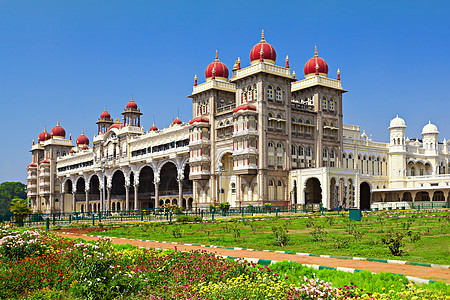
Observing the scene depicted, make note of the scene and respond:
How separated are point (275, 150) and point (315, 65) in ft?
51.6

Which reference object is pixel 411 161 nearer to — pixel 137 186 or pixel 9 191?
pixel 137 186

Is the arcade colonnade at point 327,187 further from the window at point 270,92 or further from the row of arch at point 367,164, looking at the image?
the window at point 270,92

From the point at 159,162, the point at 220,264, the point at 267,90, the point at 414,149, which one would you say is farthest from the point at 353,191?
the point at 220,264

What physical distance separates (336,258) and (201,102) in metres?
54.4

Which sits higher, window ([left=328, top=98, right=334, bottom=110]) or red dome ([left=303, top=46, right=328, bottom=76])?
red dome ([left=303, top=46, right=328, bottom=76])

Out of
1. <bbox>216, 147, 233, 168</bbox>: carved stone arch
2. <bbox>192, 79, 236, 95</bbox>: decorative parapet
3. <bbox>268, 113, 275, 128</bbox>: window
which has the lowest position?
<bbox>216, 147, 233, 168</bbox>: carved stone arch

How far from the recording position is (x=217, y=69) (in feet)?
222

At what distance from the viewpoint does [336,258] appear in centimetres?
1432

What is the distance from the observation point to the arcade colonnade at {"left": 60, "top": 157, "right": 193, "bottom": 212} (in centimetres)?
7556

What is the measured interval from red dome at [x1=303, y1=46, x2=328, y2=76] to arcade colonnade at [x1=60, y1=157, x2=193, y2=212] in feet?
74.9

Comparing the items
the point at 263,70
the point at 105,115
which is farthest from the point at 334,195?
the point at 105,115

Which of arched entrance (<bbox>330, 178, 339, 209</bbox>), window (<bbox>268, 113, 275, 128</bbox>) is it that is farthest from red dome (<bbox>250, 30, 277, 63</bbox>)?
arched entrance (<bbox>330, 178, 339, 209</bbox>)

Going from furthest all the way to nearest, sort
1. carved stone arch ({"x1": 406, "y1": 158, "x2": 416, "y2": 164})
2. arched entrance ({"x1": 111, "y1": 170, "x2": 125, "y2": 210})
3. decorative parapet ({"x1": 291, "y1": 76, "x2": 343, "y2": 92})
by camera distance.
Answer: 1. arched entrance ({"x1": 111, "y1": 170, "x2": 125, "y2": 210})
2. carved stone arch ({"x1": 406, "y1": 158, "x2": 416, "y2": 164})
3. decorative parapet ({"x1": 291, "y1": 76, "x2": 343, "y2": 92})

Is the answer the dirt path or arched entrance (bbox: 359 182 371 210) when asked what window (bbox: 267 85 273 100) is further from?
the dirt path
